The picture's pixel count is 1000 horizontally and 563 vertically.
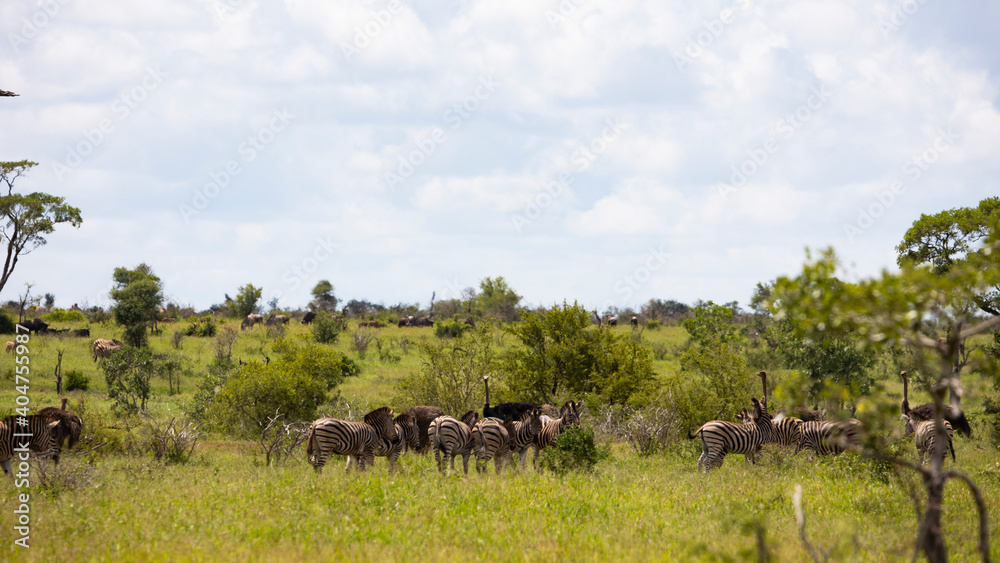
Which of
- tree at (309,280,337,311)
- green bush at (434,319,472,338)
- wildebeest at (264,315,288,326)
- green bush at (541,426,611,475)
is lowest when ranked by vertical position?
green bush at (541,426,611,475)

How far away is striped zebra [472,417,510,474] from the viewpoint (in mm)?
16125

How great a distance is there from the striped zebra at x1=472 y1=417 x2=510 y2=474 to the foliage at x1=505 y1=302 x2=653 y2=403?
28.0 ft

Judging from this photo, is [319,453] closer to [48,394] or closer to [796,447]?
[796,447]

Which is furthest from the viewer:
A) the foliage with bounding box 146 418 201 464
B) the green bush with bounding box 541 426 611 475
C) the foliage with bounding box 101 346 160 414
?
the foliage with bounding box 101 346 160 414

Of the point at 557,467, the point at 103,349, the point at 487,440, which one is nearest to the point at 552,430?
the point at 557,467

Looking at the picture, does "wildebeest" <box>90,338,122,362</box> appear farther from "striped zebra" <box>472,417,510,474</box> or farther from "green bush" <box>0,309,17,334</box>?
"striped zebra" <box>472,417,510,474</box>

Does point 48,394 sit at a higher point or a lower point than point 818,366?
lower

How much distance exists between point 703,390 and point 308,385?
12.5m

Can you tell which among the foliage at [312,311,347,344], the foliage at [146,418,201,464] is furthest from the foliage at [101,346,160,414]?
the foliage at [312,311,347,344]

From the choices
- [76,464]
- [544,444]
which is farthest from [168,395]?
[544,444]

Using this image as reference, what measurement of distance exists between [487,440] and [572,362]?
9.25 m

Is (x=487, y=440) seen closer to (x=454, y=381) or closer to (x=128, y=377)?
(x=454, y=381)

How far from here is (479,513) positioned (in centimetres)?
1132

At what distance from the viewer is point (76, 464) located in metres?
14.0
